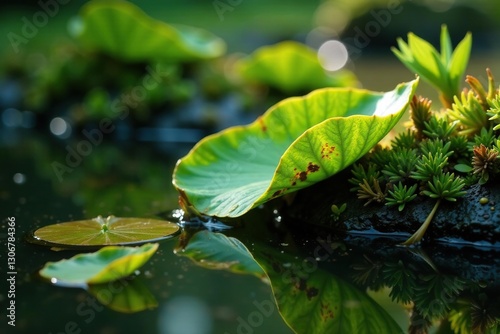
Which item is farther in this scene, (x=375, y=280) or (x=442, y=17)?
(x=442, y=17)

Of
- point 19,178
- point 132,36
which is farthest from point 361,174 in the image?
point 132,36

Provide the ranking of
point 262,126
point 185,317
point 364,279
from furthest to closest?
point 262,126
point 364,279
point 185,317

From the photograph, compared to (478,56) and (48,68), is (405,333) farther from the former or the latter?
(478,56)

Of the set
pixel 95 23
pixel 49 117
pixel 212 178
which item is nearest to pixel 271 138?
pixel 212 178

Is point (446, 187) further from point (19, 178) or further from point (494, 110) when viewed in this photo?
point (19, 178)

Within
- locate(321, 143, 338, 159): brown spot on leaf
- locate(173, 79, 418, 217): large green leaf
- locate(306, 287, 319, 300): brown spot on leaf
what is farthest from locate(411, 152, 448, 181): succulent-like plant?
locate(306, 287, 319, 300): brown spot on leaf

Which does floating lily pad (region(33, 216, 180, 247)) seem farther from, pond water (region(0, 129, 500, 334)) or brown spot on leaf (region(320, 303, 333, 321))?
brown spot on leaf (region(320, 303, 333, 321))
